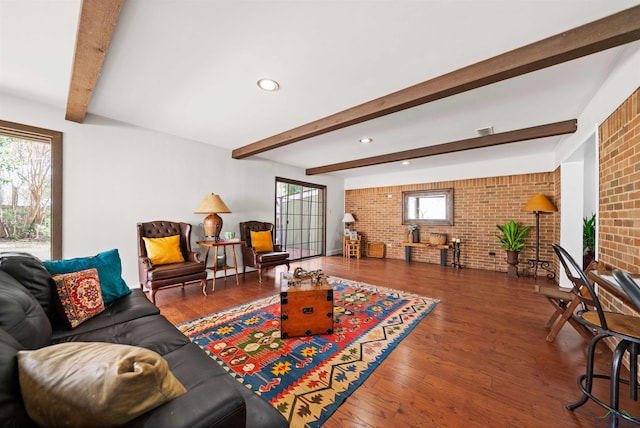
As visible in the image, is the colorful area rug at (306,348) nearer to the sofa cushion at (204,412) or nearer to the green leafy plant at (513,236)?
the sofa cushion at (204,412)

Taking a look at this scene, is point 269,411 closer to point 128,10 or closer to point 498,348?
point 498,348

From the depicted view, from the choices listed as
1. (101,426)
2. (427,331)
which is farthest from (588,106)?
(101,426)

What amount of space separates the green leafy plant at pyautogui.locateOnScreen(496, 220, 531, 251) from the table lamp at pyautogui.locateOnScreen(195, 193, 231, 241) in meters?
4.94

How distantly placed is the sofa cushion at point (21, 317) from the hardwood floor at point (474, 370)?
1.41 metres

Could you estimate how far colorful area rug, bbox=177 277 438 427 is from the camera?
1.49 metres

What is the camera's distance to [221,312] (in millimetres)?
2691

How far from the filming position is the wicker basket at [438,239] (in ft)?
17.7

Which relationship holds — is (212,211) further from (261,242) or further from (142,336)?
(142,336)

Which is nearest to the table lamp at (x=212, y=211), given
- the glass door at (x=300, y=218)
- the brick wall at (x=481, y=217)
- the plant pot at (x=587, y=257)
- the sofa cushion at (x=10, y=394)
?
the glass door at (x=300, y=218)

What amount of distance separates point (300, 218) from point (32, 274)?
511cm

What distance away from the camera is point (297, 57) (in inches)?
73.2

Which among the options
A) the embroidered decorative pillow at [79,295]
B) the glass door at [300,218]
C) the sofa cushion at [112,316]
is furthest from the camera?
the glass door at [300,218]

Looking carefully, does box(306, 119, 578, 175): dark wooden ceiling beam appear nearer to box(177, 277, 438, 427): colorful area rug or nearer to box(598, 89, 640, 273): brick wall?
box(598, 89, 640, 273): brick wall

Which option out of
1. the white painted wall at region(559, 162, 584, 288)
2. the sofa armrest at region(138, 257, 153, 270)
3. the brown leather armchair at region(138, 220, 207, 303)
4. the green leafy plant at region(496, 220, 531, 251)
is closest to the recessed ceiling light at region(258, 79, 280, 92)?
the brown leather armchair at region(138, 220, 207, 303)
